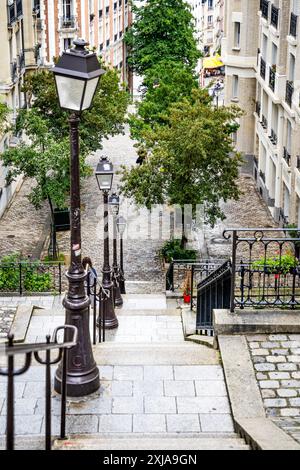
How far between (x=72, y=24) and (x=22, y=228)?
897 inches

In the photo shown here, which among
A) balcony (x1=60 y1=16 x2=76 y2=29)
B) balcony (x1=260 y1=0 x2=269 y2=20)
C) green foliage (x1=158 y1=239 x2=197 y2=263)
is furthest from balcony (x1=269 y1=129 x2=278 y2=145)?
balcony (x1=60 y1=16 x2=76 y2=29)

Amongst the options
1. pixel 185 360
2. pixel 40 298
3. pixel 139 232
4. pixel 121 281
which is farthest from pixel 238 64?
pixel 185 360

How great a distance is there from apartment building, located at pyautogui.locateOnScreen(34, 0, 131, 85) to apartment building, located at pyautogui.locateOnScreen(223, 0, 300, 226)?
391 inches

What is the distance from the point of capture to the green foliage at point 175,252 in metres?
25.8

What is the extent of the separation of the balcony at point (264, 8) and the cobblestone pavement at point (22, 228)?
12541 mm

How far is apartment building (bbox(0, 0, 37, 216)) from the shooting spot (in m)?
33.3

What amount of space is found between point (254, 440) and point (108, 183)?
29.4 feet

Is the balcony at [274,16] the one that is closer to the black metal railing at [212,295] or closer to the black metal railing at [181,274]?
the black metal railing at [181,274]

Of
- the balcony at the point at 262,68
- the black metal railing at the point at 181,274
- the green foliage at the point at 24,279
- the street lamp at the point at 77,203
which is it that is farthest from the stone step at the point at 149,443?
the balcony at the point at 262,68

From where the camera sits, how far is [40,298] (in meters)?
19.6

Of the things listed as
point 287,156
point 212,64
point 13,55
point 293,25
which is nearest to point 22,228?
point 13,55

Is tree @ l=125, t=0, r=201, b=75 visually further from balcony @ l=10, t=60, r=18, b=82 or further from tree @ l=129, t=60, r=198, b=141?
tree @ l=129, t=60, r=198, b=141

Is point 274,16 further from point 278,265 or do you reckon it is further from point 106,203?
point 278,265
